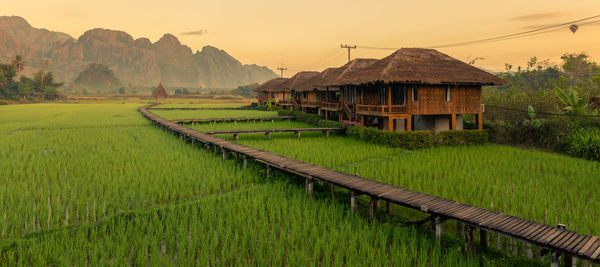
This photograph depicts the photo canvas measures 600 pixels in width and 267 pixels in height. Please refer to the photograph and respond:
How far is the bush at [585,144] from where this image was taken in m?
13.6

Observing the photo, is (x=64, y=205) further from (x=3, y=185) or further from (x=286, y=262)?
(x=286, y=262)

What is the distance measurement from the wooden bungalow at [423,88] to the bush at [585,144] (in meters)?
5.22

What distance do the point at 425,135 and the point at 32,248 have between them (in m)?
15.1

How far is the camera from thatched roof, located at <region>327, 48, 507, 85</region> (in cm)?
1794

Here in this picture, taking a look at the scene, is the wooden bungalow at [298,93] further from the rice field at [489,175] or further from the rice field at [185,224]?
the rice field at [185,224]

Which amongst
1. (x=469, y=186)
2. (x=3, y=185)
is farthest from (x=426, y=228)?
(x=3, y=185)

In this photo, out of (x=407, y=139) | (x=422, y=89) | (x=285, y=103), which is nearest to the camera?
(x=407, y=139)

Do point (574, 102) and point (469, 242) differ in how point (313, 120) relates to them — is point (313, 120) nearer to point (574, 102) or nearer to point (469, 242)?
point (574, 102)

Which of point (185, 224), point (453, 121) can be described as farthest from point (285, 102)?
point (185, 224)

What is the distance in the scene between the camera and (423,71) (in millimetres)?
18531

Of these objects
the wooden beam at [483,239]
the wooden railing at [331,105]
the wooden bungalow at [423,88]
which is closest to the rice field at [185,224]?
the wooden beam at [483,239]

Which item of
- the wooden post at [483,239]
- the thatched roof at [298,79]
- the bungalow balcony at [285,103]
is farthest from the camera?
the bungalow balcony at [285,103]

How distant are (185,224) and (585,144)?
49.7ft

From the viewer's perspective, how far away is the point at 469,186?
9.25 m
